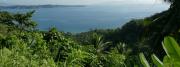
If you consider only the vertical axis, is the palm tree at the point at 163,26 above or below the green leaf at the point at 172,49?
below

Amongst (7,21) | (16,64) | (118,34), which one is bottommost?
(118,34)

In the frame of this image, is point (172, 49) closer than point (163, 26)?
Yes

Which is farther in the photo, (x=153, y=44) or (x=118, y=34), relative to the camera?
(x=118, y=34)

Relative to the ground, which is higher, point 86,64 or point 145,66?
point 145,66

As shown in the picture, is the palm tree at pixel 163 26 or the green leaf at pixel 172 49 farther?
the palm tree at pixel 163 26

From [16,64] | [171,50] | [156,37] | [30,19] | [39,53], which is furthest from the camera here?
[30,19]

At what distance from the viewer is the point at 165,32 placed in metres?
17.4

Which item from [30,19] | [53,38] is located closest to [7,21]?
[30,19]

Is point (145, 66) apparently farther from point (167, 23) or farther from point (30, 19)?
point (30, 19)

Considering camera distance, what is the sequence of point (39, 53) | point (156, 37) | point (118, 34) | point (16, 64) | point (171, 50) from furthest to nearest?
1. point (118, 34)
2. point (156, 37)
3. point (39, 53)
4. point (16, 64)
5. point (171, 50)

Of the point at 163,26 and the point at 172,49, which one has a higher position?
the point at 172,49

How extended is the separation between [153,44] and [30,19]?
32909mm

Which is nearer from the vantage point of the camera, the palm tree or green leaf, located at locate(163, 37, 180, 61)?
green leaf, located at locate(163, 37, 180, 61)

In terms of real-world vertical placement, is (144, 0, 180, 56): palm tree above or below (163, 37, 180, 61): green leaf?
below
